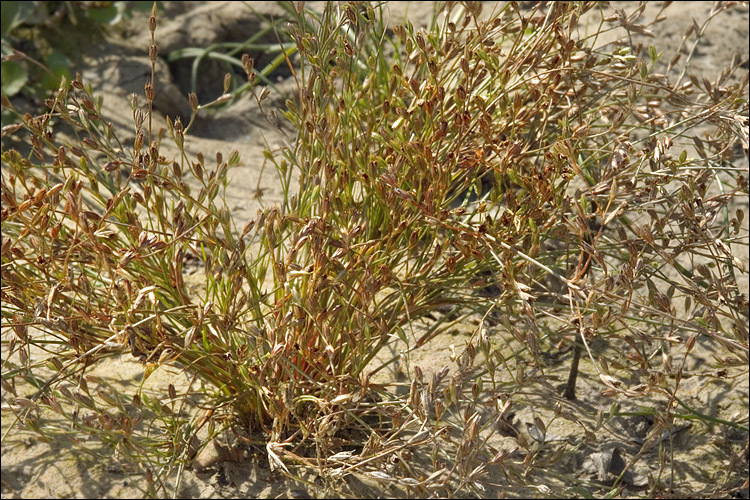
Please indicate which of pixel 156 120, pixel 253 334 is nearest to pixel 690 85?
pixel 253 334

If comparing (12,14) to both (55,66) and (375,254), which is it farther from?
(375,254)

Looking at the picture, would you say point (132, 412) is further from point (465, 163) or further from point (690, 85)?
point (690, 85)

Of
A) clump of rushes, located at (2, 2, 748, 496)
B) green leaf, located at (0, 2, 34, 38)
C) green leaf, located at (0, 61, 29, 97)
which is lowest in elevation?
clump of rushes, located at (2, 2, 748, 496)

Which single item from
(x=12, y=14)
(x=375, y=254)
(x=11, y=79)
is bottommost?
(x=375, y=254)

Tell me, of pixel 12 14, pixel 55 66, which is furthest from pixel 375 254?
pixel 12 14

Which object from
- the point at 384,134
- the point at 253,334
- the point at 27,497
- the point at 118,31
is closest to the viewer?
the point at 253,334

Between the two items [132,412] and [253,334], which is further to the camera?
[132,412]

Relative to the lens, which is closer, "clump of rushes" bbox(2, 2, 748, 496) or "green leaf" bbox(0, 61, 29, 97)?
"clump of rushes" bbox(2, 2, 748, 496)

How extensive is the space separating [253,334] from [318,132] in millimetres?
429

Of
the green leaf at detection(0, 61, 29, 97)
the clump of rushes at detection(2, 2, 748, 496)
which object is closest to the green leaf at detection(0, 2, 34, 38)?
the green leaf at detection(0, 61, 29, 97)

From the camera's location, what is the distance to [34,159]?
3.13 metres

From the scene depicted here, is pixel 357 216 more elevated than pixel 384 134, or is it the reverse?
pixel 384 134

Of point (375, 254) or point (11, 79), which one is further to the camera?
point (11, 79)

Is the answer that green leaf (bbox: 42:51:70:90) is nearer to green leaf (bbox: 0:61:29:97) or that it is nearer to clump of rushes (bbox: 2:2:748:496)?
green leaf (bbox: 0:61:29:97)
